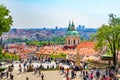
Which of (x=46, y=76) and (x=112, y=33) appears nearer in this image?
(x=46, y=76)

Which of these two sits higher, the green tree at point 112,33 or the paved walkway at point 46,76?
the green tree at point 112,33

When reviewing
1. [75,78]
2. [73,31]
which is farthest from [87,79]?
[73,31]

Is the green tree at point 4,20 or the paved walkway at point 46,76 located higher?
the green tree at point 4,20

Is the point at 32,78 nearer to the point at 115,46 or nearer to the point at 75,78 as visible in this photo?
the point at 75,78

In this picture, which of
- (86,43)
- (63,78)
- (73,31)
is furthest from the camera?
(73,31)

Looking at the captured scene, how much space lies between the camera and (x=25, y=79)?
55656mm

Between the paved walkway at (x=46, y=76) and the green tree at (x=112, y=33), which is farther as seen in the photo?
the green tree at (x=112, y=33)

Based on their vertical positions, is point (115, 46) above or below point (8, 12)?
below

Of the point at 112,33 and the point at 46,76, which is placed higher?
the point at 112,33

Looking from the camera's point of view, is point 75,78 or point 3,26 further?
point 3,26

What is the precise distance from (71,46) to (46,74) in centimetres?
12522

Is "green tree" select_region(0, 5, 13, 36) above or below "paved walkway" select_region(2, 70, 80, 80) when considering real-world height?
above

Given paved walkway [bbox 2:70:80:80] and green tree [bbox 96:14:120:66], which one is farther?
green tree [bbox 96:14:120:66]

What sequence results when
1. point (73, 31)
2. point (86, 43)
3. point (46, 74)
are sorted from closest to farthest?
point (46, 74) → point (86, 43) → point (73, 31)
